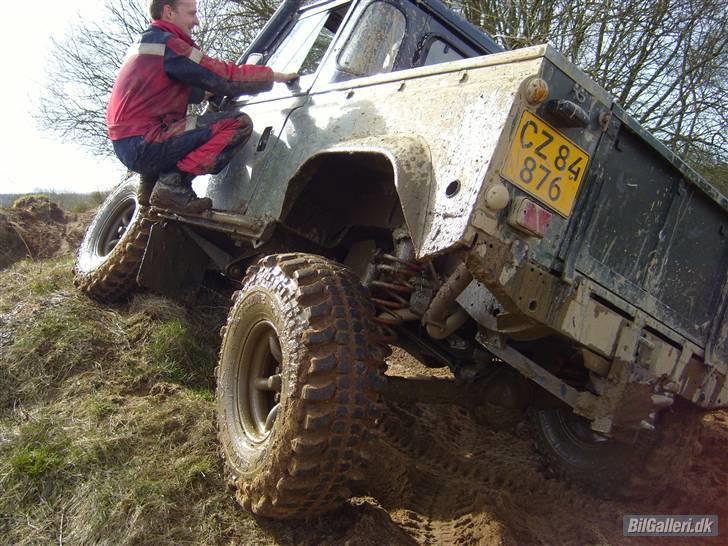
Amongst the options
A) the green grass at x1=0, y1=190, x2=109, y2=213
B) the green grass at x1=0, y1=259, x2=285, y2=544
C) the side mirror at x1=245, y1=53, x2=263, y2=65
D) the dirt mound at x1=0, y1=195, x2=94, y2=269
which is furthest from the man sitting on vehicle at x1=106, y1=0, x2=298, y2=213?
the green grass at x1=0, y1=190, x2=109, y2=213

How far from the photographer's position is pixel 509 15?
8648 mm

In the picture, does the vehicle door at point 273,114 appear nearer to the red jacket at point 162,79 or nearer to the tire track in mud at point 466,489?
the red jacket at point 162,79

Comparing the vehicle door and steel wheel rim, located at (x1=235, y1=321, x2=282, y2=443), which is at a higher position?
the vehicle door

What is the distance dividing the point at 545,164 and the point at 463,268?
45cm

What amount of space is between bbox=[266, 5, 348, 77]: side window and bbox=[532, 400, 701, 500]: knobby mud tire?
2428 mm

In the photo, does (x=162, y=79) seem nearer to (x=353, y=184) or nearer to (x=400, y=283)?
(x=353, y=184)

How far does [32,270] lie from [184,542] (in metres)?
4.16

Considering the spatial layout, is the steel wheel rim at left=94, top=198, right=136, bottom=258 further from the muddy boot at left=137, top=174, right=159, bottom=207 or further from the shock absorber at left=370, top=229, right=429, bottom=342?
the shock absorber at left=370, top=229, right=429, bottom=342

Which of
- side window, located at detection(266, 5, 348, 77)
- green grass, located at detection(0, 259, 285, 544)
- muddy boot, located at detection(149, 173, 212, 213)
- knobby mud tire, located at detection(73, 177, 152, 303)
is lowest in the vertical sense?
green grass, located at detection(0, 259, 285, 544)

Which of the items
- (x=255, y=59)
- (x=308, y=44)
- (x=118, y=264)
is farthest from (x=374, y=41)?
(x=118, y=264)

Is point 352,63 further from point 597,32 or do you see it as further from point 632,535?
point 597,32

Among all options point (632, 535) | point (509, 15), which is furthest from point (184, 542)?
point (509, 15)

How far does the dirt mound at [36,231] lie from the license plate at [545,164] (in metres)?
6.28

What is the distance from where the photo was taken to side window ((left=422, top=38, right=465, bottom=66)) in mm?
3691
